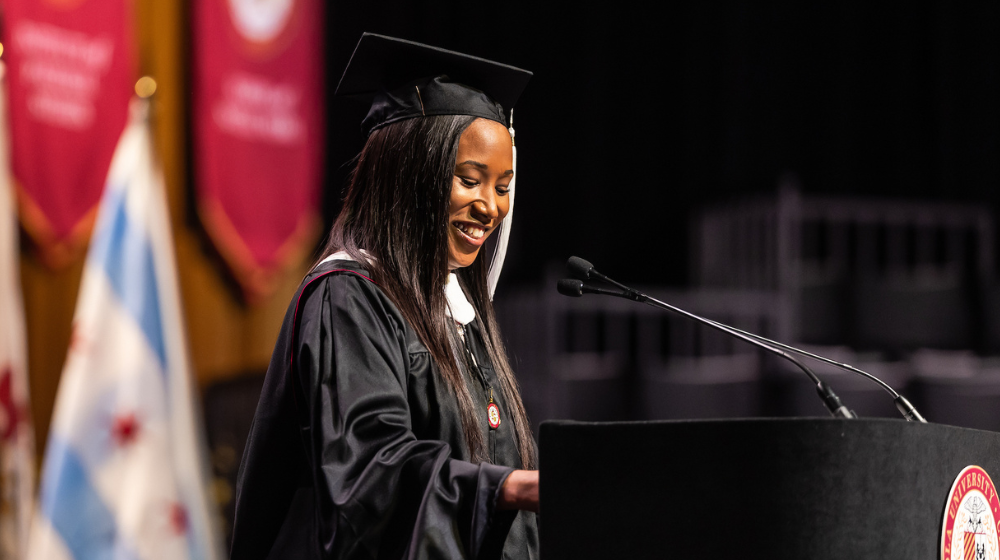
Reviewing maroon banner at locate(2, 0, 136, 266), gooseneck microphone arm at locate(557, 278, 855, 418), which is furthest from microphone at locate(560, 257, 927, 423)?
maroon banner at locate(2, 0, 136, 266)

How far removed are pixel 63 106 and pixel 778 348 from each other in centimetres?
453

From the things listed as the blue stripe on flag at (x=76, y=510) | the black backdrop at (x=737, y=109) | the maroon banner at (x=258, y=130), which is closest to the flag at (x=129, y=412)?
the blue stripe on flag at (x=76, y=510)

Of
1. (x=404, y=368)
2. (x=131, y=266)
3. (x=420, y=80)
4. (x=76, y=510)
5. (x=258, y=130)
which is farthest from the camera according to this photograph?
(x=258, y=130)

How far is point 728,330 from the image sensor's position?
1.77 metres

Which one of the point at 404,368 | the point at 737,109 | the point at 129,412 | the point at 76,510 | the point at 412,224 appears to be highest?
the point at 737,109

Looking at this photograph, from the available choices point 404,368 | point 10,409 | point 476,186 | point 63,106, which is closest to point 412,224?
point 476,186

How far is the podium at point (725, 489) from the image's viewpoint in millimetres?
1349

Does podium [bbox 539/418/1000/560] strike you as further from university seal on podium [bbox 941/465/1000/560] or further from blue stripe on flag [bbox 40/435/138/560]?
blue stripe on flag [bbox 40/435/138/560]

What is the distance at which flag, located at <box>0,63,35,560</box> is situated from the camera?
3.92 m

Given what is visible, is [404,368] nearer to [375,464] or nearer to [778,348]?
[375,464]

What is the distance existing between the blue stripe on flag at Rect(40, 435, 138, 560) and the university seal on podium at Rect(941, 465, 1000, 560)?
3266 mm

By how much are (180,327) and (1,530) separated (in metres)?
1.04

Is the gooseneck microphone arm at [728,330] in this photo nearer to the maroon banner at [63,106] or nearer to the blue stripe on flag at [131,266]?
the blue stripe on flag at [131,266]

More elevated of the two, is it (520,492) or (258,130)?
(258,130)
